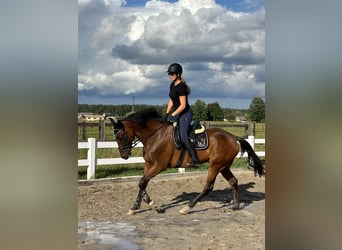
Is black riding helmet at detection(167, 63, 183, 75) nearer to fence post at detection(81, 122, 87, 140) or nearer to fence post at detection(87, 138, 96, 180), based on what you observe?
fence post at detection(87, 138, 96, 180)

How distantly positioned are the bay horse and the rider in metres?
0.12

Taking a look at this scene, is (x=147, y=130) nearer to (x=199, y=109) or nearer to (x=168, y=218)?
(x=168, y=218)

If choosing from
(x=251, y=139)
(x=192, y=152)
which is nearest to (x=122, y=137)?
(x=192, y=152)

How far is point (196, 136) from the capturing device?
4.73m

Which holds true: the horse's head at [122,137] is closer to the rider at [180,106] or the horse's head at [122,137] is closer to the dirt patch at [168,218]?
the rider at [180,106]

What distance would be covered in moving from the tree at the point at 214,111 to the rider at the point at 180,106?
371cm

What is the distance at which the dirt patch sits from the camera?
3314 mm

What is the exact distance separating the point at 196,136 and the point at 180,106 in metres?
0.51

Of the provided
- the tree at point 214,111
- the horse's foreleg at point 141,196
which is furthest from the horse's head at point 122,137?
the tree at point 214,111

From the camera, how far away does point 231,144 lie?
191 inches

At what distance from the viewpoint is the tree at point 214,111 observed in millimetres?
8349
